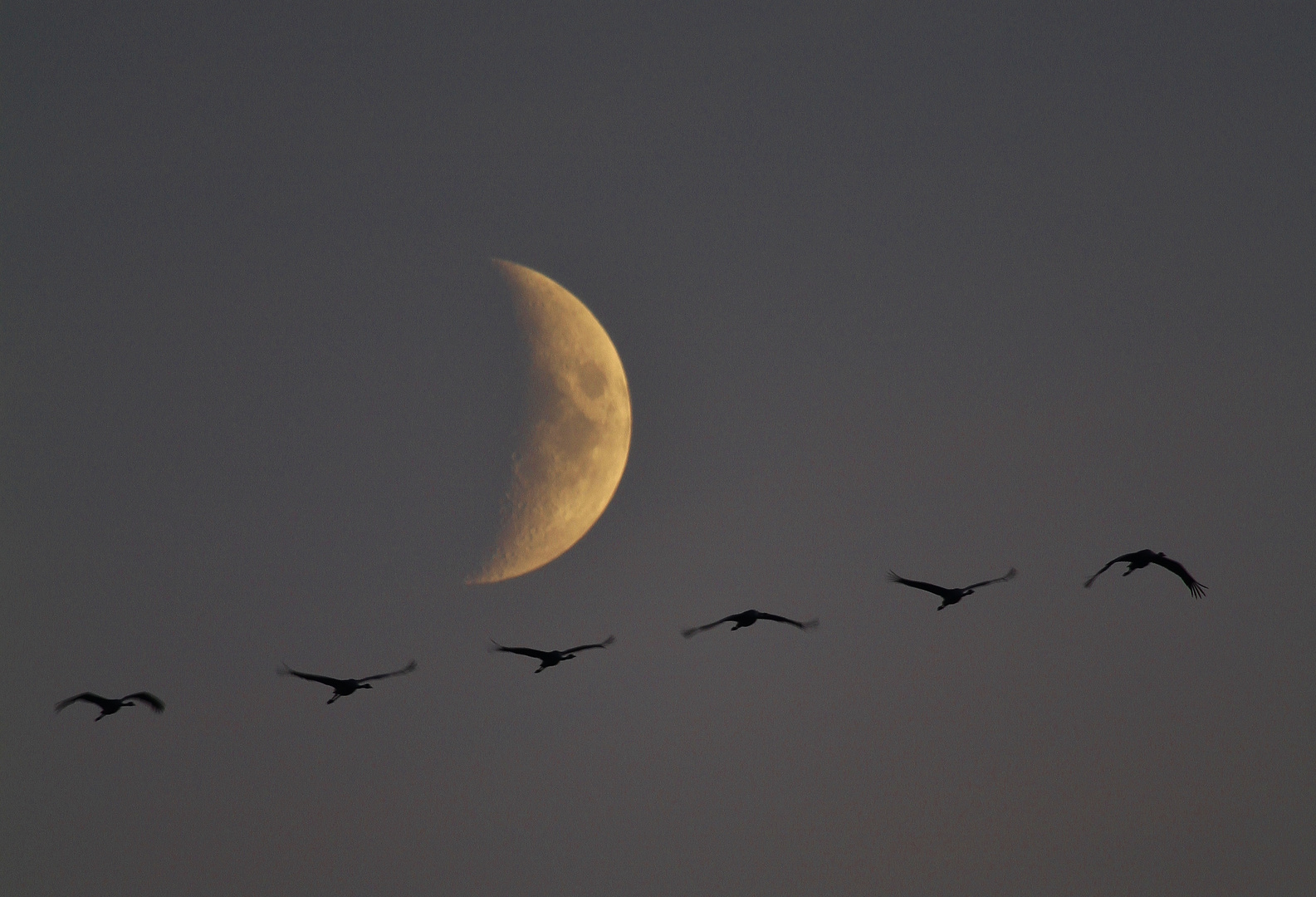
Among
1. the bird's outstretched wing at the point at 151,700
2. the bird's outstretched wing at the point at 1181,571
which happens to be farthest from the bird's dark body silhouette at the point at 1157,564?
the bird's outstretched wing at the point at 151,700

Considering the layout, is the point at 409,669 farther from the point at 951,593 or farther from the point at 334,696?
the point at 951,593

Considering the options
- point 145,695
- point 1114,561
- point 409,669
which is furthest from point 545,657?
point 1114,561

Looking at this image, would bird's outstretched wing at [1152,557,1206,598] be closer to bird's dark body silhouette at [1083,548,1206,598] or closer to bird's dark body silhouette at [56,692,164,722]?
bird's dark body silhouette at [1083,548,1206,598]

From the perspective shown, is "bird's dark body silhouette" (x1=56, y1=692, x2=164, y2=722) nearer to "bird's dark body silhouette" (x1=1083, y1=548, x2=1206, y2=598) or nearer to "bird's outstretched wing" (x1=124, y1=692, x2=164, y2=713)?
"bird's outstretched wing" (x1=124, y1=692, x2=164, y2=713)

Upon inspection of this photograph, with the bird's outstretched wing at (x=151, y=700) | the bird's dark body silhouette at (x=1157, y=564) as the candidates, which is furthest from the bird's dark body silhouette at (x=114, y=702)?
the bird's dark body silhouette at (x=1157, y=564)

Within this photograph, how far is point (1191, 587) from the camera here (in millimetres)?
49781

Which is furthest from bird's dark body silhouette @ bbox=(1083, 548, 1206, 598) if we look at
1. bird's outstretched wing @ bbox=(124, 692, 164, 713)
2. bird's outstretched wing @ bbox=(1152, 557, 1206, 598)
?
bird's outstretched wing @ bbox=(124, 692, 164, 713)

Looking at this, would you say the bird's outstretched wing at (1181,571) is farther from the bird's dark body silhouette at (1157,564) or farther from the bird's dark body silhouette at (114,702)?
the bird's dark body silhouette at (114,702)

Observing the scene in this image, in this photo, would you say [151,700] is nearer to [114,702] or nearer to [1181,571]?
[114,702]

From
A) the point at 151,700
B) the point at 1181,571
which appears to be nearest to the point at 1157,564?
the point at 1181,571

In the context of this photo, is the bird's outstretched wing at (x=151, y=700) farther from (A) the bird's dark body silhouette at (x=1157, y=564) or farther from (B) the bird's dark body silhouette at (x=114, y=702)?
(A) the bird's dark body silhouette at (x=1157, y=564)

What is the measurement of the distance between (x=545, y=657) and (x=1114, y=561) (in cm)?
2453

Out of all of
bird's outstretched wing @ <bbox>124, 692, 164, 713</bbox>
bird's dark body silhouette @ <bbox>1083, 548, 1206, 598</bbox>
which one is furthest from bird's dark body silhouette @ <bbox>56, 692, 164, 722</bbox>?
bird's dark body silhouette @ <bbox>1083, 548, 1206, 598</bbox>

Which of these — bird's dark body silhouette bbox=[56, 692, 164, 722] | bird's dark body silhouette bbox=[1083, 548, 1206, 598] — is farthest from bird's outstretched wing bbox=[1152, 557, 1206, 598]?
bird's dark body silhouette bbox=[56, 692, 164, 722]
